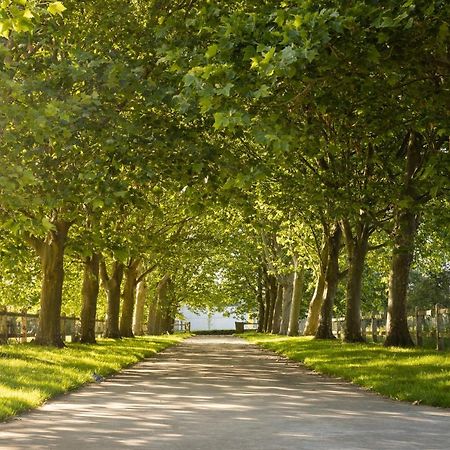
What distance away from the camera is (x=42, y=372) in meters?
14.8

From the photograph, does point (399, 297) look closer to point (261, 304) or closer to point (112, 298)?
point (112, 298)

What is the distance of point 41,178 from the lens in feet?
49.6

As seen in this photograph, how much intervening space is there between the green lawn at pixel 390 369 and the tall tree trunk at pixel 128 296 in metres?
16.3

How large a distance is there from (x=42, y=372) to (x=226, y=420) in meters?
6.25

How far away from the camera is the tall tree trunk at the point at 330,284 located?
1200 inches

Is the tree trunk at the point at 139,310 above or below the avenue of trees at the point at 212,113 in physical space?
below

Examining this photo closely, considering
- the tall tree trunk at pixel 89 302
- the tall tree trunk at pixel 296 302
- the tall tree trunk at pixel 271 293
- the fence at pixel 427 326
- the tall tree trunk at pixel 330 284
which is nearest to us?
the fence at pixel 427 326

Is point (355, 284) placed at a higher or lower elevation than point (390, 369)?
higher

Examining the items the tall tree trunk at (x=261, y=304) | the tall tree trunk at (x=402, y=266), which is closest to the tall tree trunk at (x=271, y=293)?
the tall tree trunk at (x=261, y=304)

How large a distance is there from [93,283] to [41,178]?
16472mm

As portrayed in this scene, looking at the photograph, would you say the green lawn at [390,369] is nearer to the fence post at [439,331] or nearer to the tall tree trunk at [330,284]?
the fence post at [439,331]

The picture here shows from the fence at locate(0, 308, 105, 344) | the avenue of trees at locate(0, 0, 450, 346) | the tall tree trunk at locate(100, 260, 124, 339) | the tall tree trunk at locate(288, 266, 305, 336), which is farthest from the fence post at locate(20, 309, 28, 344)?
the tall tree trunk at locate(288, 266, 305, 336)

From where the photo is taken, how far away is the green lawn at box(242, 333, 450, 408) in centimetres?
1212

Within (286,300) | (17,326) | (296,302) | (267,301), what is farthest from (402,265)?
(267,301)
